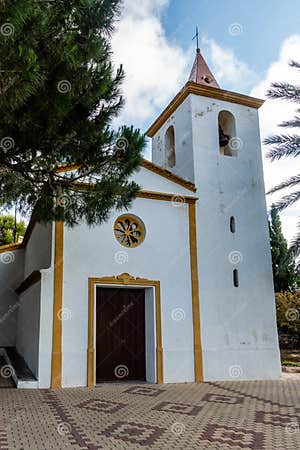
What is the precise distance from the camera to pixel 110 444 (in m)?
5.31

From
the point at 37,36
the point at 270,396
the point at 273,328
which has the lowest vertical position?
the point at 270,396

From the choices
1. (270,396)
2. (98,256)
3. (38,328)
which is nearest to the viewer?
(270,396)

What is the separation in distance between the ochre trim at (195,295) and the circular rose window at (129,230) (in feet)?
4.90

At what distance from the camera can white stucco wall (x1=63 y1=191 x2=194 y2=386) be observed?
9.84 metres

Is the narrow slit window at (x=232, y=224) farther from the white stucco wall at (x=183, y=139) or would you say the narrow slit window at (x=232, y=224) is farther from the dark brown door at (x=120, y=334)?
the dark brown door at (x=120, y=334)

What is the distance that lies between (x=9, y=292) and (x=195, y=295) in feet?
24.4

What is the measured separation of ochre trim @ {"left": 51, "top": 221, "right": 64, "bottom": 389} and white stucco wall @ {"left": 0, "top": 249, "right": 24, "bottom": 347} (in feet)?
18.0

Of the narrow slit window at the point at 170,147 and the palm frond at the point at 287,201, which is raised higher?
the narrow slit window at the point at 170,147

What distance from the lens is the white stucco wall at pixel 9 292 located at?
573 inches

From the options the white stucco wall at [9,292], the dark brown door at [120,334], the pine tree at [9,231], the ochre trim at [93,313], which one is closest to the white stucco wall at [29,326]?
the white stucco wall at [9,292]

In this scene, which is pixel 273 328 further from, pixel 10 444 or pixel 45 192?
pixel 10 444

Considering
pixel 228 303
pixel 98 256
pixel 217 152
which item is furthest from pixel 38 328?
pixel 217 152

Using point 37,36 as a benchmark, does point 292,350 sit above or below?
below

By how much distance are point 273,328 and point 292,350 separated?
24.0ft
